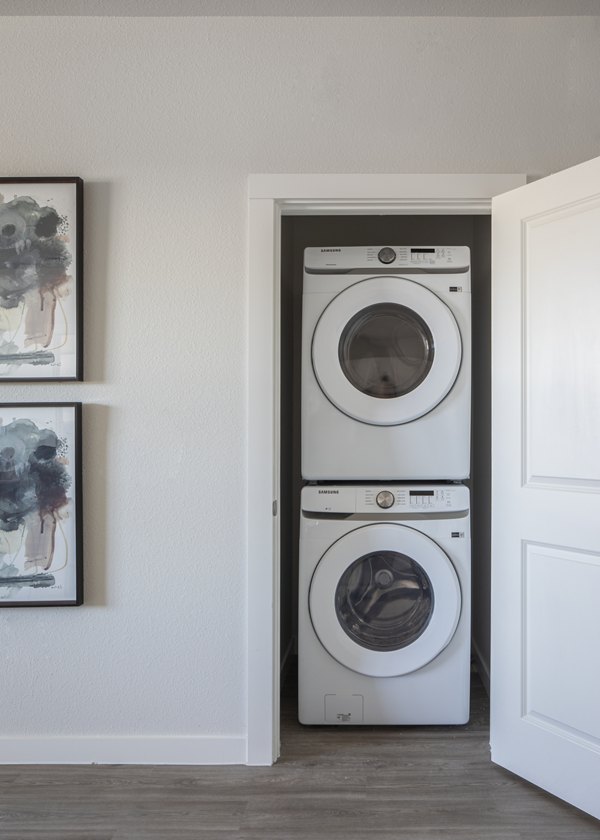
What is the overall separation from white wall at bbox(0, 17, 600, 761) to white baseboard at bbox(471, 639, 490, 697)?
3.88ft

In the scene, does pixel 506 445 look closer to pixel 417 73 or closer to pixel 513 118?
pixel 513 118

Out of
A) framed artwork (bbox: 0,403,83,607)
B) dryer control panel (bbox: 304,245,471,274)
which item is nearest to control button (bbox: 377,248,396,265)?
dryer control panel (bbox: 304,245,471,274)

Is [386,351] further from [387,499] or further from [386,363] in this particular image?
[387,499]

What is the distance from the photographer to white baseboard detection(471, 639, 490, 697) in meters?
2.77

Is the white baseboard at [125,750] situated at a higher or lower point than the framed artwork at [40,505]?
lower

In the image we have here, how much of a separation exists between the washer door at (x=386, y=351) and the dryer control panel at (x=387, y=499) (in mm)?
264

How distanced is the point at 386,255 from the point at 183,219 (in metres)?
0.77

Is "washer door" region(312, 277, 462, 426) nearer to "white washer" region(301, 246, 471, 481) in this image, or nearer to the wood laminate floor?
"white washer" region(301, 246, 471, 481)

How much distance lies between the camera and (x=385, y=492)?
7.86 ft

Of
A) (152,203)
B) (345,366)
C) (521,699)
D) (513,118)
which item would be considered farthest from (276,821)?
(513,118)

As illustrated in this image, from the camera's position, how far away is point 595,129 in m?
2.12

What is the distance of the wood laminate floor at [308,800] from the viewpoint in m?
1.80

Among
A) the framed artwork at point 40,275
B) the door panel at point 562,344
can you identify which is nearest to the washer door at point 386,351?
the door panel at point 562,344

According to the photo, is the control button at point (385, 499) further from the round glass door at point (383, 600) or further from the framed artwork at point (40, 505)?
the framed artwork at point (40, 505)
